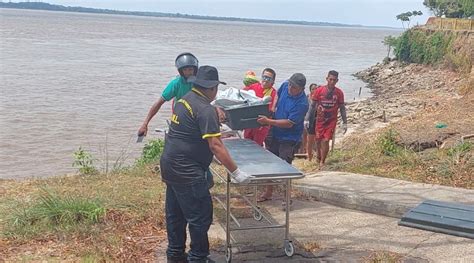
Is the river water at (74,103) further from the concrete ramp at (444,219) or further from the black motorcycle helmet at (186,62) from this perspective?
the concrete ramp at (444,219)

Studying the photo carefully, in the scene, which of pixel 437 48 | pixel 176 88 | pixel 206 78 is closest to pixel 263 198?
pixel 176 88

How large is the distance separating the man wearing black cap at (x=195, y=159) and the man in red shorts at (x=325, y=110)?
4875mm

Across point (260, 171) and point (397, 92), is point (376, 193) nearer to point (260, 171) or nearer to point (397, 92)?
point (260, 171)

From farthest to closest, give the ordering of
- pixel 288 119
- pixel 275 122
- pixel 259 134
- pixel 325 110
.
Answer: pixel 325 110
pixel 259 134
pixel 288 119
pixel 275 122

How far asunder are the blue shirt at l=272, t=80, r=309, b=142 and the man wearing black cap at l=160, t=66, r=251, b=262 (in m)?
2.09

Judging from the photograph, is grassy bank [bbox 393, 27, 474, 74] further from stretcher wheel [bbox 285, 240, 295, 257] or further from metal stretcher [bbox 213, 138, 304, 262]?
stretcher wheel [bbox 285, 240, 295, 257]

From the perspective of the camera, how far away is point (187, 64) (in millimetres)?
6039

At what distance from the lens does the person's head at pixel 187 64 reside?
19.8 feet

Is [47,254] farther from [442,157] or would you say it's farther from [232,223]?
[442,157]

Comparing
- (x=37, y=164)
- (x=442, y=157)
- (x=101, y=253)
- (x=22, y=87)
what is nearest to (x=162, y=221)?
(x=101, y=253)

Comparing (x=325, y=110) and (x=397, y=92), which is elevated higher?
(x=325, y=110)

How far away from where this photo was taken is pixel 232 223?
6344mm

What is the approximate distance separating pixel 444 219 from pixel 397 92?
29582 mm

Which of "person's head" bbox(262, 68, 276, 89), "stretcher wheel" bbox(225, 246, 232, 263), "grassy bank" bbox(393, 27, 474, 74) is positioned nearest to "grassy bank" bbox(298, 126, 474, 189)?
"person's head" bbox(262, 68, 276, 89)
